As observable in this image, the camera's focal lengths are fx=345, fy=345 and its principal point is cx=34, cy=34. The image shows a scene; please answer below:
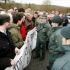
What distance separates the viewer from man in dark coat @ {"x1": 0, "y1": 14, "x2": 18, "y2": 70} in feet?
20.2

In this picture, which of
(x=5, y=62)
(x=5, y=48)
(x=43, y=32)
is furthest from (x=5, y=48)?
(x=43, y=32)

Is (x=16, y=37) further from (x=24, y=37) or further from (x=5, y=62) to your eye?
(x=24, y=37)

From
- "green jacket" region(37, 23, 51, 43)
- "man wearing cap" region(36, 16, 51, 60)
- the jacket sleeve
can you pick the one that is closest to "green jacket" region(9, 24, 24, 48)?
the jacket sleeve

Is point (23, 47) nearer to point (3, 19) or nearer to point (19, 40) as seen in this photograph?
point (19, 40)

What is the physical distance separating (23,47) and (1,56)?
2540mm

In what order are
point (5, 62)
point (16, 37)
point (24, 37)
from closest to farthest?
1. point (5, 62)
2. point (16, 37)
3. point (24, 37)

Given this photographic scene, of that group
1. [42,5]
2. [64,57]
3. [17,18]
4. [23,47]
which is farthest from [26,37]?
[42,5]

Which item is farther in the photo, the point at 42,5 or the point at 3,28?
the point at 42,5

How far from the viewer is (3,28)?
6.45 m

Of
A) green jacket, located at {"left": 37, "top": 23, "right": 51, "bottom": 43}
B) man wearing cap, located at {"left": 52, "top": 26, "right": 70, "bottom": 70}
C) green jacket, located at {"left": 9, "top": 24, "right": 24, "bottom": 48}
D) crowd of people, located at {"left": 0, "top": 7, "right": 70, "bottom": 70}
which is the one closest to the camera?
man wearing cap, located at {"left": 52, "top": 26, "right": 70, "bottom": 70}

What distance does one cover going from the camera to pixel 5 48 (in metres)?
6.22

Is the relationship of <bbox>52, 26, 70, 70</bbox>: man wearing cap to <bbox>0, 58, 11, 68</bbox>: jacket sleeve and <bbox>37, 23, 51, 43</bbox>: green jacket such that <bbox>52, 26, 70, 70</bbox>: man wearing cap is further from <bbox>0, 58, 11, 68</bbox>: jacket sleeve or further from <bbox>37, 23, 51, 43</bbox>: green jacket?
<bbox>37, 23, 51, 43</bbox>: green jacket

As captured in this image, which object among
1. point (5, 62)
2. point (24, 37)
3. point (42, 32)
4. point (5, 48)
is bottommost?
point (42, 32)

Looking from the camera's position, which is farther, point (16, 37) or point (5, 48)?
point (16, 37)
